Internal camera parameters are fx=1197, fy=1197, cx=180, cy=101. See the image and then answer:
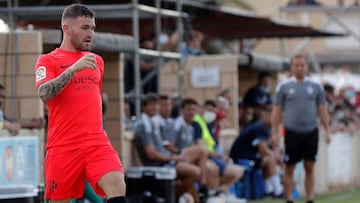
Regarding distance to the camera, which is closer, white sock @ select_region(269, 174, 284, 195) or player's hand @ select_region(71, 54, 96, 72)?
player's hand @ select_region(71, 54, 96, 72)

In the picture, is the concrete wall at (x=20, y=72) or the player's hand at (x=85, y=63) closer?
the player's hand at (x=85, y=63)

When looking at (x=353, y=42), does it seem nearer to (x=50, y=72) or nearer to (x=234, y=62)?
(x=234, y=62)

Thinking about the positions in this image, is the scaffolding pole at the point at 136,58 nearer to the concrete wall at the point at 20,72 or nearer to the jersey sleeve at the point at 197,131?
the jersey sleeve at the point at 197,131

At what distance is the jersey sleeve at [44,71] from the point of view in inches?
353

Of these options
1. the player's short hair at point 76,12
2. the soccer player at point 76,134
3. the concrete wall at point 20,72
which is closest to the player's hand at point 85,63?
the soccer player at point 76,134

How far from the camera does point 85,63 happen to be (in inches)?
342

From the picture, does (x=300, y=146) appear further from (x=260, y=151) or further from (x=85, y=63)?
(x=85, y=63)

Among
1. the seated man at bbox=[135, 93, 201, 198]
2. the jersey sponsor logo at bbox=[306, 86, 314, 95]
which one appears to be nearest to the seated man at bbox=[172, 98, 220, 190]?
the seated man at bbox=[135, 93, 201, 198]

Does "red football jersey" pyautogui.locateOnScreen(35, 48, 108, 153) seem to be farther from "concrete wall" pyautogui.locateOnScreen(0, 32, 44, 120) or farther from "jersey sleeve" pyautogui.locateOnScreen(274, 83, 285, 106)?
"jersey sleeve" pyautogui.locateOnScreen(274, 83, 285, 106)

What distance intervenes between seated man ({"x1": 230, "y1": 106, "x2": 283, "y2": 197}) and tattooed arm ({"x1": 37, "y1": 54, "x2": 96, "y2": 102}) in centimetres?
1103

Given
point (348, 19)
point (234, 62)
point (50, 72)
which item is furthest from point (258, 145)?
point (348, 19)

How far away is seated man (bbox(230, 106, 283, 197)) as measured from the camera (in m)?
19.8

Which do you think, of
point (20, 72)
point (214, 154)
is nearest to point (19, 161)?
point (20, 72)

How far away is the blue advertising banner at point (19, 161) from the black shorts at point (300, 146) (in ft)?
13.3
